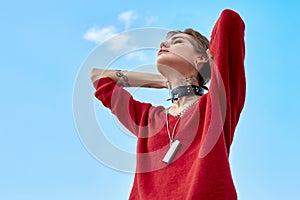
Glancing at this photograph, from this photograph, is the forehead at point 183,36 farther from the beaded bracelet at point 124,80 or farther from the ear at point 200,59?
the beaded bracelet at point 124,80

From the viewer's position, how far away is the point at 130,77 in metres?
2.49

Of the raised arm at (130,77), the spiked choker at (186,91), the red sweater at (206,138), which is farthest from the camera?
the raised arm at (130,77)

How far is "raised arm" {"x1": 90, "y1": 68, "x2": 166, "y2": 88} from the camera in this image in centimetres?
247

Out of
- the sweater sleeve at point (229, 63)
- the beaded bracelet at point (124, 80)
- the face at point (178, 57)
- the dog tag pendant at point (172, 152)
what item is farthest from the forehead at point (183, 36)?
the dog tag pendant at point (172, 152)

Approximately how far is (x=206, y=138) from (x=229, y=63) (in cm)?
37

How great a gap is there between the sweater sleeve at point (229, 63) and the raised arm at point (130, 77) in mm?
493

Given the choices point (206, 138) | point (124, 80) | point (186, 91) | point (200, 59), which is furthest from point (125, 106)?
point (206, 138)

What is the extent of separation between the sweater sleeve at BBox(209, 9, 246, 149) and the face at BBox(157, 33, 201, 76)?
16 cm

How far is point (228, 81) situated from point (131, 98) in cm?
59

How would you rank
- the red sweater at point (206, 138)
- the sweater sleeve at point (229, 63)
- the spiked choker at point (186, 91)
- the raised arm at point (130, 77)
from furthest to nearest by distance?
1. the raised arm at point (130, 77)
2. the spiked choker at point (186, 91)
3. the sweater sleeve at point (229, 63)
4. the red sweater at point (206, 138)

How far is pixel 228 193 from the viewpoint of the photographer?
1809mm

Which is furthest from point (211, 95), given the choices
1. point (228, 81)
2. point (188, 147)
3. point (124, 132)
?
point (124, 132)

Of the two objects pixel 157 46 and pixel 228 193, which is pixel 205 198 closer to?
pixel 228 193

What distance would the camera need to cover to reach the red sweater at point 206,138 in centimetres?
185
